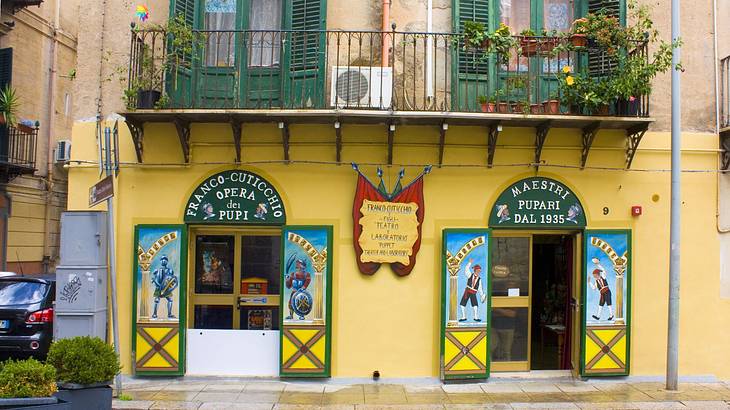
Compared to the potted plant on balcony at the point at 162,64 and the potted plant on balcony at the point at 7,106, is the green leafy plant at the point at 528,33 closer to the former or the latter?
the potted plant on balcony at the point at 162,64

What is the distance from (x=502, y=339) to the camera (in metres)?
10.3

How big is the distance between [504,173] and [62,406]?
270 inches

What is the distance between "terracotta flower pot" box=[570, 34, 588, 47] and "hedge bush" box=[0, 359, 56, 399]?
8.19m

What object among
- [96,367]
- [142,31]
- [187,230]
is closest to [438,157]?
[187,230]

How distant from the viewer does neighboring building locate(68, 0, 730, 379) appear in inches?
383

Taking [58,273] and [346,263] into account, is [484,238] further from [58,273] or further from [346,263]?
[58,273]

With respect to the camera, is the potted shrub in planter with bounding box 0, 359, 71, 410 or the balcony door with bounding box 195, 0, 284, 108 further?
the balcony door with bounding box 195, 0, 284, 108

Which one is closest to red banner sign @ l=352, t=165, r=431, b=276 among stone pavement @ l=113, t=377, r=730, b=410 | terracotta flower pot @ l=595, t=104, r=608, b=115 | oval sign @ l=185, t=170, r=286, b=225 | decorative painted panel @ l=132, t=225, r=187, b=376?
oval sign @ l=185, t=170, r=286, b=225

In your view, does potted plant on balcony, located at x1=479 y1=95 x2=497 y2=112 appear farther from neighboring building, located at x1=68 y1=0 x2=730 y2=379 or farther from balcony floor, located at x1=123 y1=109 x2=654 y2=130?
balcony floor, located at x1=123 y1=109 x2=654 y2=130

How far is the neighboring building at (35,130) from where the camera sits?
17.9 meters

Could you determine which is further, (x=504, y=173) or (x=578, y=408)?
(x=504, y=173)

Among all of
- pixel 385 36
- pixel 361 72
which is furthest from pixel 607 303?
pixel 385 36

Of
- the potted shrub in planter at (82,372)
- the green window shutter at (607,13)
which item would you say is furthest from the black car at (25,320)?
the green window shutter at (607,13)

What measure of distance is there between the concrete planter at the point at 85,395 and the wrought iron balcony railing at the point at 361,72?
4.02 m
